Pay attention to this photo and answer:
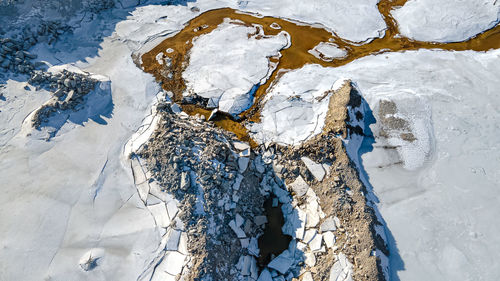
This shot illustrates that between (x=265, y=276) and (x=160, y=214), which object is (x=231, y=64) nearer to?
(x=160, y=214)

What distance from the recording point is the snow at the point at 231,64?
7.60 m

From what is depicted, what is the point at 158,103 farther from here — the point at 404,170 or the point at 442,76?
the point at 442,76

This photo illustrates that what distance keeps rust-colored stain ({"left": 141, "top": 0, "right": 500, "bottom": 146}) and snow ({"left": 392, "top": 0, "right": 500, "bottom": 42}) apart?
0.72 ft

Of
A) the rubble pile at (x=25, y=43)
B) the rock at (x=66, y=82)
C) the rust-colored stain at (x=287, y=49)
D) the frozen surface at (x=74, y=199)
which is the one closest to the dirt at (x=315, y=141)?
the rust-colored stain at (x=287, y=49)

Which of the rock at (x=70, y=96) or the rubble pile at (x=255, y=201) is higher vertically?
the rock at (x=70, y=96)

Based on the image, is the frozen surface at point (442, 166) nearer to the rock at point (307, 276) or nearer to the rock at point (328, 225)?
the rock at point (328, 225)

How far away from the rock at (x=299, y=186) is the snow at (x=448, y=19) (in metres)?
6.11

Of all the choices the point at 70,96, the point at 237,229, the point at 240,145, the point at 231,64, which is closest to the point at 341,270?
the point at 237,229

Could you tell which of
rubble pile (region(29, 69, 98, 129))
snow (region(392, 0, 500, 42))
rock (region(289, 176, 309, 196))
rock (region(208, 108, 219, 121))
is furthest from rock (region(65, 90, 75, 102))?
snow (region(392, 0, 500, 42))

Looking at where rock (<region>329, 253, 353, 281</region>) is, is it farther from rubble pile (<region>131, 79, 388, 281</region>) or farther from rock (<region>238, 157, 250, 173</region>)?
rock (<region>238, 157, 250, 173</region>)

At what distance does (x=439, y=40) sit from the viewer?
853cm

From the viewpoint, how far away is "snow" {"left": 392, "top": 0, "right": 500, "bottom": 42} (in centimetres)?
863

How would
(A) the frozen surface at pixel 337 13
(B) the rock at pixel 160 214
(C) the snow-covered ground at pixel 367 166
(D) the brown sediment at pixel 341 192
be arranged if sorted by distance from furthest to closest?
(A) the frozen surface at pixel 337 13
(B) the rock at pixel 160 214
(C) the snow-covered ground at pixel 367 166
(D) the brown sediment at pixel 341 192

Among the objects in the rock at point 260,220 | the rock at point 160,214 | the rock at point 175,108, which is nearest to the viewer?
the rock at point 160,214
